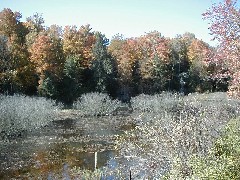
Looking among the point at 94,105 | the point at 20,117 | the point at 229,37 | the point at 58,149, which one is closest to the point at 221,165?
the point at 229,37

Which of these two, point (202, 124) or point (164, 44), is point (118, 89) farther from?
point (202, 124)

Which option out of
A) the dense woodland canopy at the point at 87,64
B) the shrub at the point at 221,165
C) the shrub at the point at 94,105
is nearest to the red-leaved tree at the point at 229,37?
the shrub at the point at 221,165

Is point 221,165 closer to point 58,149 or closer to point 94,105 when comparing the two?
point 58,149

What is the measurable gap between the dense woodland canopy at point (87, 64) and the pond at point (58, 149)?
522 inches

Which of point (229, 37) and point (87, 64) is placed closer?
point (229, 37)

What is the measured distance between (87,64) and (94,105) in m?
12.1

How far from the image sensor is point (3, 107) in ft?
93.4

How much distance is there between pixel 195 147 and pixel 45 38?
4120 centimetres

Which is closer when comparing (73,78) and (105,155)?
(105,155)

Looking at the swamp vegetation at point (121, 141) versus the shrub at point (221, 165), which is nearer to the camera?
the shrub at point (221, 165)

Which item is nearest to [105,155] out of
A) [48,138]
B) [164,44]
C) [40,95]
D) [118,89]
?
[48,138]

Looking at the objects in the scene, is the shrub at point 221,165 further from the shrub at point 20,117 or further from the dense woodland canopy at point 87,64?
the dense woodland canopy at point 87,64

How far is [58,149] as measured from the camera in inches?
999

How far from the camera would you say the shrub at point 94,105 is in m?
44.3
